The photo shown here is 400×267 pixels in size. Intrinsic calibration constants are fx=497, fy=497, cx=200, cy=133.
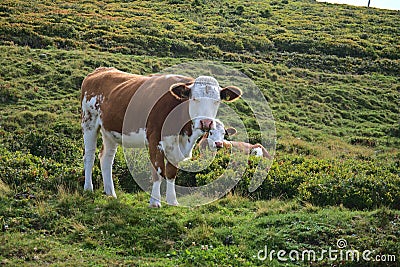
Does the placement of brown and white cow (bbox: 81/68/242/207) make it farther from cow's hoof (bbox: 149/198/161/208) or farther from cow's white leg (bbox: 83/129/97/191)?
cow's white leg (bbox: 83/129/97/191)

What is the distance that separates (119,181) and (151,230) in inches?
165

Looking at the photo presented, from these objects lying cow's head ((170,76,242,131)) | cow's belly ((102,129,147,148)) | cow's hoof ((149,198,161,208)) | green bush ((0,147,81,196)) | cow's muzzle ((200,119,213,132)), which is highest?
lying cow's head ((170,76,242,131))

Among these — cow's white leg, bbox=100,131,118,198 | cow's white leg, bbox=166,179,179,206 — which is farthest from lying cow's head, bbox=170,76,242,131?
cow's white leg, bbox=100,131,118,198

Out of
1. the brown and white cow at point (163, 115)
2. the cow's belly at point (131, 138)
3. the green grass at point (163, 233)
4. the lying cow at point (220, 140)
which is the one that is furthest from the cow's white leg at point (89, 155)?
the lying cow at point (220, 140)

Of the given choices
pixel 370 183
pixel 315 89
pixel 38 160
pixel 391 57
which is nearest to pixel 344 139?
pixel 315 89

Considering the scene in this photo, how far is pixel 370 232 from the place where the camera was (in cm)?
788

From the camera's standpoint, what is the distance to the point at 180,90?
338 inches

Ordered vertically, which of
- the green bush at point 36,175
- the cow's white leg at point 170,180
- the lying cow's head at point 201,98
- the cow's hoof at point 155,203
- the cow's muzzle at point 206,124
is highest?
the lying cow's head at point 201,98

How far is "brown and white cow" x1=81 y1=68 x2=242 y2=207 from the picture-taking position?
28.1 ft

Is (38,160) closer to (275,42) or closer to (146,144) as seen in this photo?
(146,144)

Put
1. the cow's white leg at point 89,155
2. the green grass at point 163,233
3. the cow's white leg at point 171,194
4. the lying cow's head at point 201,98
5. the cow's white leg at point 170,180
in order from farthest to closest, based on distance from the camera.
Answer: the cow's white leg at point 89,155 < the cow's white leg at point 171,194 < the cow's white leg at point 170,180 < the lying cow's head at point 201,98 < the green grass at point 163,233

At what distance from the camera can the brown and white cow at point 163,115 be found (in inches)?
337

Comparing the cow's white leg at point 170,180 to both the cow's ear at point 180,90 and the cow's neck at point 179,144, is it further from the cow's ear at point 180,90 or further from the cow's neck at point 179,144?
the cow's ear at point 180,90

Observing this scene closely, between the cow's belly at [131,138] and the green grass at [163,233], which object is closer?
the green grass at [163,233]
